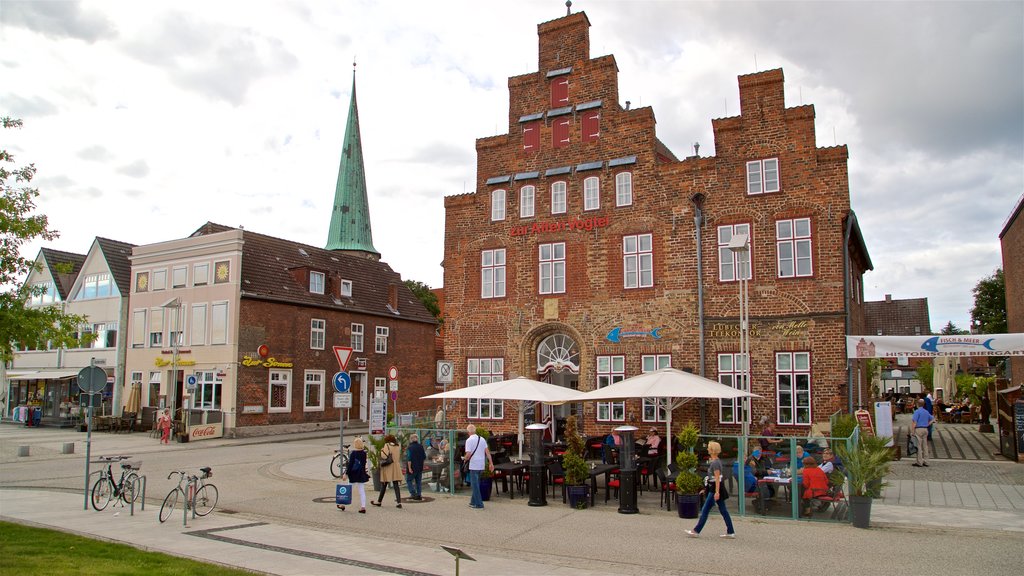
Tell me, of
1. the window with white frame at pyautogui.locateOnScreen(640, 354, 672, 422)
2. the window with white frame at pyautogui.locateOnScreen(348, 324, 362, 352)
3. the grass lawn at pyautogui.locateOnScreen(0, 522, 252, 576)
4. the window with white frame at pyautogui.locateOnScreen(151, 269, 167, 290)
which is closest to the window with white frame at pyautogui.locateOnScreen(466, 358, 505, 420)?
the window with white frame at pyautogui.locateOnScreen(640, 354, 672, 422)

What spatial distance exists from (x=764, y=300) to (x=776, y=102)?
5986mm

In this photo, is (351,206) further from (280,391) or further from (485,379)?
(485,379)

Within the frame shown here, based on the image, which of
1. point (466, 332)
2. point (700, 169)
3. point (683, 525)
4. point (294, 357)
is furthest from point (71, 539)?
point (294, 357)

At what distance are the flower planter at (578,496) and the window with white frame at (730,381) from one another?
8630mm

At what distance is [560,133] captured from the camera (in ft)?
83.6

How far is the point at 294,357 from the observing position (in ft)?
120

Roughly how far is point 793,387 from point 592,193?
8.89 m

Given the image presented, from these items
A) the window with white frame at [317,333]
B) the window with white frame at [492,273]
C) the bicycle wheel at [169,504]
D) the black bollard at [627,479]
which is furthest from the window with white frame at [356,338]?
the black bollard at [627,479]

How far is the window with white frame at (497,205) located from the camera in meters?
26.2

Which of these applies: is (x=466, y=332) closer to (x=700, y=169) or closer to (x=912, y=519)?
(x=700, y=169)

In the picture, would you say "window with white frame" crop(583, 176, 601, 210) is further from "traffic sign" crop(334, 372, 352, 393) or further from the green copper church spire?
the green copper church spire

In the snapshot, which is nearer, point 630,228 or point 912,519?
point 912,519

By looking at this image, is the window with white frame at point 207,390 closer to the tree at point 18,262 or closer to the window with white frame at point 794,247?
the tree at point 18,262

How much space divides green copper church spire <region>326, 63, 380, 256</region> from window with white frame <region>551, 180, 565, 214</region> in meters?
42.9
